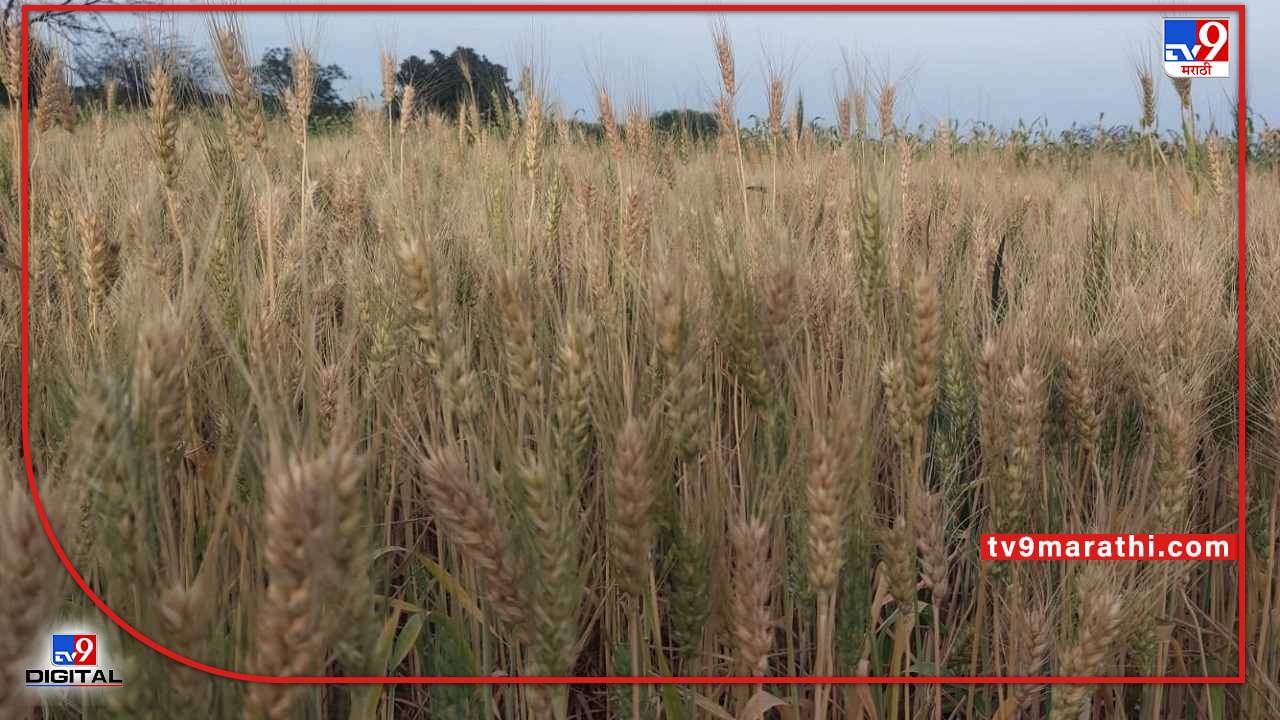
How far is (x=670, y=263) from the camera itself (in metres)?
1.37

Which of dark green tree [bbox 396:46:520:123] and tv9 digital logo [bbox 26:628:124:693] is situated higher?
dark green tree [bbox 396:46:520:123]

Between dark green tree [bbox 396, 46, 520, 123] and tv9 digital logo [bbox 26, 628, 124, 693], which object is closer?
tv9 digital logo [bbox 26, 628, 124, 693]

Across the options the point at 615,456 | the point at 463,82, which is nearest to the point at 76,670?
the point at 615,456

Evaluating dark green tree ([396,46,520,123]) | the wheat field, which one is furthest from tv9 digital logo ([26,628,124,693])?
dark green tree ([396,46,520,123])

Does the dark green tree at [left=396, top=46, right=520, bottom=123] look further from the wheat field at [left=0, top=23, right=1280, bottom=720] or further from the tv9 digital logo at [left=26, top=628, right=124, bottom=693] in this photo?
the tv9 digital logo at [left=26, top=628, right=124, bottom=693]

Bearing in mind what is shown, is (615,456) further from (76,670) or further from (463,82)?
(463,82)

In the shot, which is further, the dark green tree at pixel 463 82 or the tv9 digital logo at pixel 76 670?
the dark green tree at pixel 463 82

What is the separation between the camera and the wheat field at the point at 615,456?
37.8 inches

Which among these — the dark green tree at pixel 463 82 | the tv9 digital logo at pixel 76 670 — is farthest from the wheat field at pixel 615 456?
the dark green tree at pixel 463 82

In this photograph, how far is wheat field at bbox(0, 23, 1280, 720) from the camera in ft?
3.15

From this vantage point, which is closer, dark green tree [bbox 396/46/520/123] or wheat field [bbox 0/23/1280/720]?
Answer: wheat field [bbox 0/23/1280/720]

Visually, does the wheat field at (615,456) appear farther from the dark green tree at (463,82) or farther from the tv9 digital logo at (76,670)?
the dark green tree at (463,82)

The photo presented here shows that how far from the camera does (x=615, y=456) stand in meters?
1.13

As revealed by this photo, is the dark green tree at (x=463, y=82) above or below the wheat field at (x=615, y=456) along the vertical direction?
above
